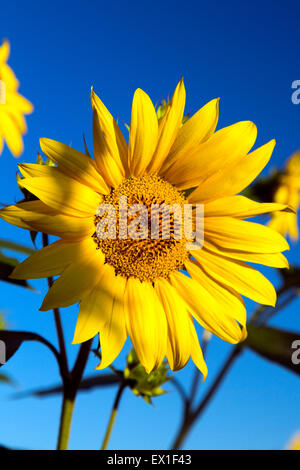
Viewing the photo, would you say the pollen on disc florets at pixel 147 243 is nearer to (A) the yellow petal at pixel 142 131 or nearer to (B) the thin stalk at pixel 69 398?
(A) the yellow petal at pixel 142 131

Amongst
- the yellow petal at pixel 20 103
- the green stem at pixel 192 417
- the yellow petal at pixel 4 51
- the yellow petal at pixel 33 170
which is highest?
the yellow petal at pixel 4 51

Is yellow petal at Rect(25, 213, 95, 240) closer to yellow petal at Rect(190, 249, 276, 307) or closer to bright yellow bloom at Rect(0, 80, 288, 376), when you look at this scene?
bright yellow bloom at Rect(0, 80, 288, 376)

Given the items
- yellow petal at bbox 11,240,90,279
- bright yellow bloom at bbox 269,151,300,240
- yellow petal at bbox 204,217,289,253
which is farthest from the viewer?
bright yellow bloom at bbox 269,151,300,240

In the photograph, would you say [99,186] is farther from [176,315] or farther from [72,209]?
[176,315]

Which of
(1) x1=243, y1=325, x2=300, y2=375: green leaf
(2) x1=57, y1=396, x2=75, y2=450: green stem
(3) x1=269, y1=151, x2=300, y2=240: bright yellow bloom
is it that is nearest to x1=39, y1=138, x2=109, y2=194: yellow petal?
(2) x1=57, y1=396, x2=75, y2=450: green stem

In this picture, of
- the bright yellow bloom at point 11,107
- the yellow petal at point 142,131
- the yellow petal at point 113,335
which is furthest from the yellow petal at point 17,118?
the yellow petal at point 113,335

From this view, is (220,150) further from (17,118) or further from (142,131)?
(17,118)
